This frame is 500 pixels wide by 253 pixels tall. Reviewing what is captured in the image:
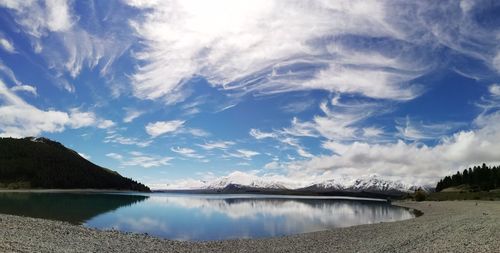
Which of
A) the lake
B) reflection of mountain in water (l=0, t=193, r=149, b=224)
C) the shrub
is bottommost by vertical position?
the lake

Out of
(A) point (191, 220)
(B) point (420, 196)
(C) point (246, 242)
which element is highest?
(B) point (420, 196)

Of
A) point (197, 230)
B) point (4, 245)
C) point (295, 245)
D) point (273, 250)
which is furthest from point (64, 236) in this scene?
point (197, 230)

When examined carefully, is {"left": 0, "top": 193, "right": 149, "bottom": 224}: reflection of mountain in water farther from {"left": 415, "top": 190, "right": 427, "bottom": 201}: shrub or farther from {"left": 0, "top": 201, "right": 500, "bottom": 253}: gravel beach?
{"left": 415, "top": 190, "right": 427, "bottom": 201}: shrub

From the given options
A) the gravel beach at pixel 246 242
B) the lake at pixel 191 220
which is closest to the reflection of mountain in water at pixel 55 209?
the lake at pixel 191 220

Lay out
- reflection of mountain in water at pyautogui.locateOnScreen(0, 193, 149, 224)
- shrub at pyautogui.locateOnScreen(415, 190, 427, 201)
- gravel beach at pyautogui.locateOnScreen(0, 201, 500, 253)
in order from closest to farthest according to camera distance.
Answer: gravel beach at pyautogui.locateOnScreen(0, 201, 500, 253) < reflection of mountain in water at pyautogui.locateOnScreen(0, 193, 149, 224) < shrub at pyautogui.locateOnScreen(415, 190, 427, 201)

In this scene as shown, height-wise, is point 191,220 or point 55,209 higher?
point 55,209

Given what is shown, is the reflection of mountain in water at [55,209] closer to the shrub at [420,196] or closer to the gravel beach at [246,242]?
the gravel beach at [246,242]

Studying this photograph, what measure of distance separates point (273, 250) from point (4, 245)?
23.6 meters

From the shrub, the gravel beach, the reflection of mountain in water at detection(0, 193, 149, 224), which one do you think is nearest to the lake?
the reflection of mountain in water at detection(0, 193, 149, 224)

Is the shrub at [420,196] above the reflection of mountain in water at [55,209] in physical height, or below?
A: above

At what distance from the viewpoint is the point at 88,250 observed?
107 ft

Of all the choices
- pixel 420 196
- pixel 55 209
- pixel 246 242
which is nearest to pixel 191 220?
pixel 55 209

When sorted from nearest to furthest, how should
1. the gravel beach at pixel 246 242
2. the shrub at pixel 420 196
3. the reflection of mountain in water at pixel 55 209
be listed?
the gravel beach at pixel 246 242 → the reflection of mountain in water at pixel 55 209 → the shrub at pixel 420 196

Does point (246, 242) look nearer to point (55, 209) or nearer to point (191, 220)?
point (191, 220)
